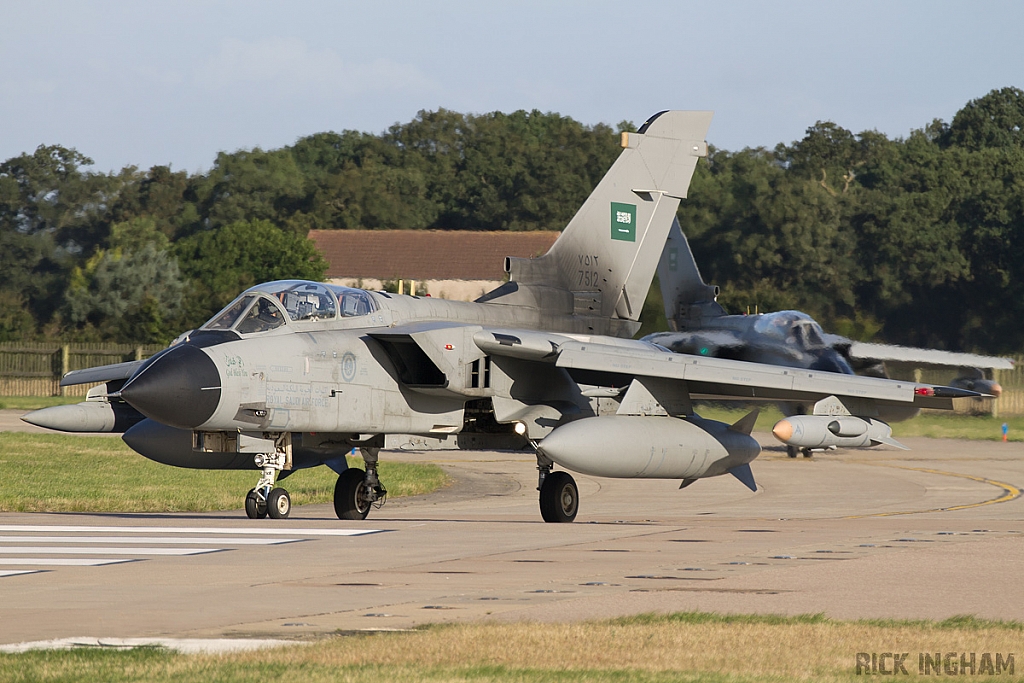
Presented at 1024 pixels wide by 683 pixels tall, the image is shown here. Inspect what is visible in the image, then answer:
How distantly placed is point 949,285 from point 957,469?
101ft

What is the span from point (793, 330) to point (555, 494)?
13489mm

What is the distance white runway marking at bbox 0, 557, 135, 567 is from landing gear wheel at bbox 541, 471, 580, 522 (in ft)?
21.2

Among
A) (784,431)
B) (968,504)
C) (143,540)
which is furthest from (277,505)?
(968,504)

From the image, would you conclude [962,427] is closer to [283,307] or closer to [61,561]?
[283,307]

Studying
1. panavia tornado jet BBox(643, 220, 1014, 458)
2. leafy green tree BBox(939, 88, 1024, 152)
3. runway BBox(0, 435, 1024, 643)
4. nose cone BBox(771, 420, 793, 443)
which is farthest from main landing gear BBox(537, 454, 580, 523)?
leafy green tree BBox(939, 88, 1024, 152)

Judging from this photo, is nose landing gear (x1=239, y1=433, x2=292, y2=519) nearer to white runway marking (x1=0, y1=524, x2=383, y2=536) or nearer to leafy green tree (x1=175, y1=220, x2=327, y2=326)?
white runway marking (x1=0, y1=524, x2=383, y2=536)

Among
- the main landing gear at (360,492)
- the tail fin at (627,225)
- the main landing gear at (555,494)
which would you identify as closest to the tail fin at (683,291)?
the tail fin at (627,225)

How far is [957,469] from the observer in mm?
27297

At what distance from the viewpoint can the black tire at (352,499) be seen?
55.6 feet

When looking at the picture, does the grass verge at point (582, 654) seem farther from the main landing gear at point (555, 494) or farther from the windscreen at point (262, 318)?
the main landing gear at point (555, 494)

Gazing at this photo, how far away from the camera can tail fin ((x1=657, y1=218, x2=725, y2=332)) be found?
32.4m

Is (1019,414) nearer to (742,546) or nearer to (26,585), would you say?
(742,546)

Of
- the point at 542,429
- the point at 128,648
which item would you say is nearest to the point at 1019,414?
the point at 542,429

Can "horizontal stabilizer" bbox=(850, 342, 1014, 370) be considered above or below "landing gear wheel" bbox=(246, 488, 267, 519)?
above
